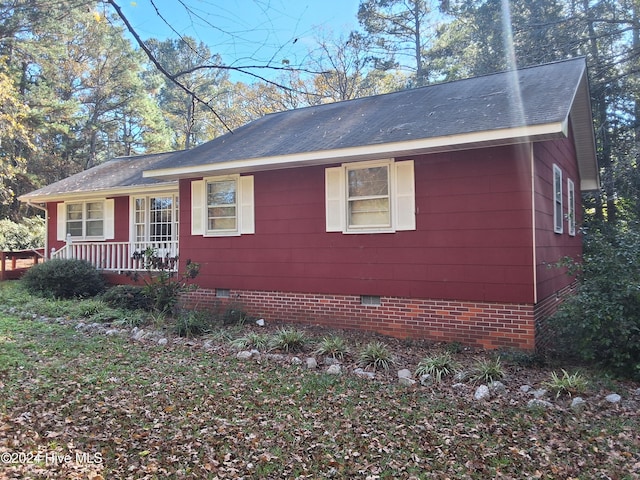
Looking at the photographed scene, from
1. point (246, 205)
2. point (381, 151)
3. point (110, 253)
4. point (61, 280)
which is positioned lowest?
point (61, 280)

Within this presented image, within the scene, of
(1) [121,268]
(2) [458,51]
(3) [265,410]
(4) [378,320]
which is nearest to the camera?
(3) [265,410]

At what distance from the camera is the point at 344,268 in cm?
770

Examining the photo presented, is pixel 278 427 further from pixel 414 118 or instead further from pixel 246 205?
pixel 414 118

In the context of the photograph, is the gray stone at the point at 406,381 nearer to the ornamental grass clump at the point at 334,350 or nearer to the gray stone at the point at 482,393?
the gray stone at the point at 482,393

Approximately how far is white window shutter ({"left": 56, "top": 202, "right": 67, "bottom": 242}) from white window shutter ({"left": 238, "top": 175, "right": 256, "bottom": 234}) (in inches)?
323

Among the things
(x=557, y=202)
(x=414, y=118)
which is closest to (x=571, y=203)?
(x=557, y=202)

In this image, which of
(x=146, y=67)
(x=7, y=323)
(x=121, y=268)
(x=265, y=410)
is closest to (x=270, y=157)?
(x=265, y=410)

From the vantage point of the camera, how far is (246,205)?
8.62m

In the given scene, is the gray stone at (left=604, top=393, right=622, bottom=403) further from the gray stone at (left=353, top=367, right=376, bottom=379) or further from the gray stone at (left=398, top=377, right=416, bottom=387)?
the gray stone at (left=353, top=367, right=376, bottom=379)

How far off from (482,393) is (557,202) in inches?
207

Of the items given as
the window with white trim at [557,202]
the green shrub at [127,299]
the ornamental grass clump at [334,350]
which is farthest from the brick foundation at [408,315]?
the window with white trim at [557,202]

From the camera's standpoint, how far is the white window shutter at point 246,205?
859cm

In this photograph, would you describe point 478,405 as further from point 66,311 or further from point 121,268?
point 121,268

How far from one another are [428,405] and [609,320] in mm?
2417
